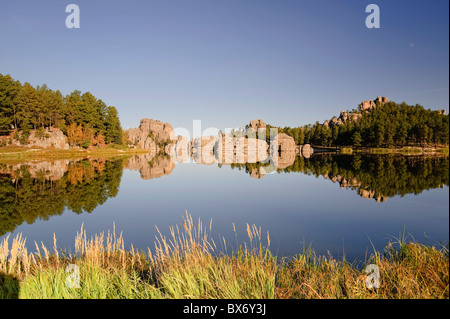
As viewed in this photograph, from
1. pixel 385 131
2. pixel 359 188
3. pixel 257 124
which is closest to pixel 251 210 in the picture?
pixel 359 188

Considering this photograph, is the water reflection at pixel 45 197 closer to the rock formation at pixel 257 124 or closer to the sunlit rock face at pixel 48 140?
the sunlit rock face at pixel 48 140

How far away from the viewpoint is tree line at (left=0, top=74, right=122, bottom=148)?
71.4 meters

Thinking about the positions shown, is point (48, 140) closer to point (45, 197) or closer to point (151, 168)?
point (151, 168)

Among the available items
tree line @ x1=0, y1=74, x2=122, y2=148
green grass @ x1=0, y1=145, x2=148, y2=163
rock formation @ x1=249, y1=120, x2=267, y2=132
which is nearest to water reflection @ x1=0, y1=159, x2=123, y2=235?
green grass @ x1=0, y1=145, x2=148, y2=163

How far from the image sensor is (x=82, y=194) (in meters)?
20.8

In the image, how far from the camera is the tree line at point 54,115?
71.4 metres

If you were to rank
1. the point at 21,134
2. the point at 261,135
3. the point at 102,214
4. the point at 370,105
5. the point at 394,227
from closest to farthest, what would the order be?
the point at 394,227
the point at 102,214
the point at 21,134
the point at 370,105
the point at 261,135

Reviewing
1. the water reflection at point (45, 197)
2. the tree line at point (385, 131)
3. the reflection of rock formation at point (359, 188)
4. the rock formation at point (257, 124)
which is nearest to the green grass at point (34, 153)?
the water reflection at point (45, 197)

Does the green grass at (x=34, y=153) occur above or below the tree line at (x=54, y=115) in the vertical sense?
below

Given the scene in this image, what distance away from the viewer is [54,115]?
84375 millimetres

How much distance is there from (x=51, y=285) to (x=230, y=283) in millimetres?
4056
